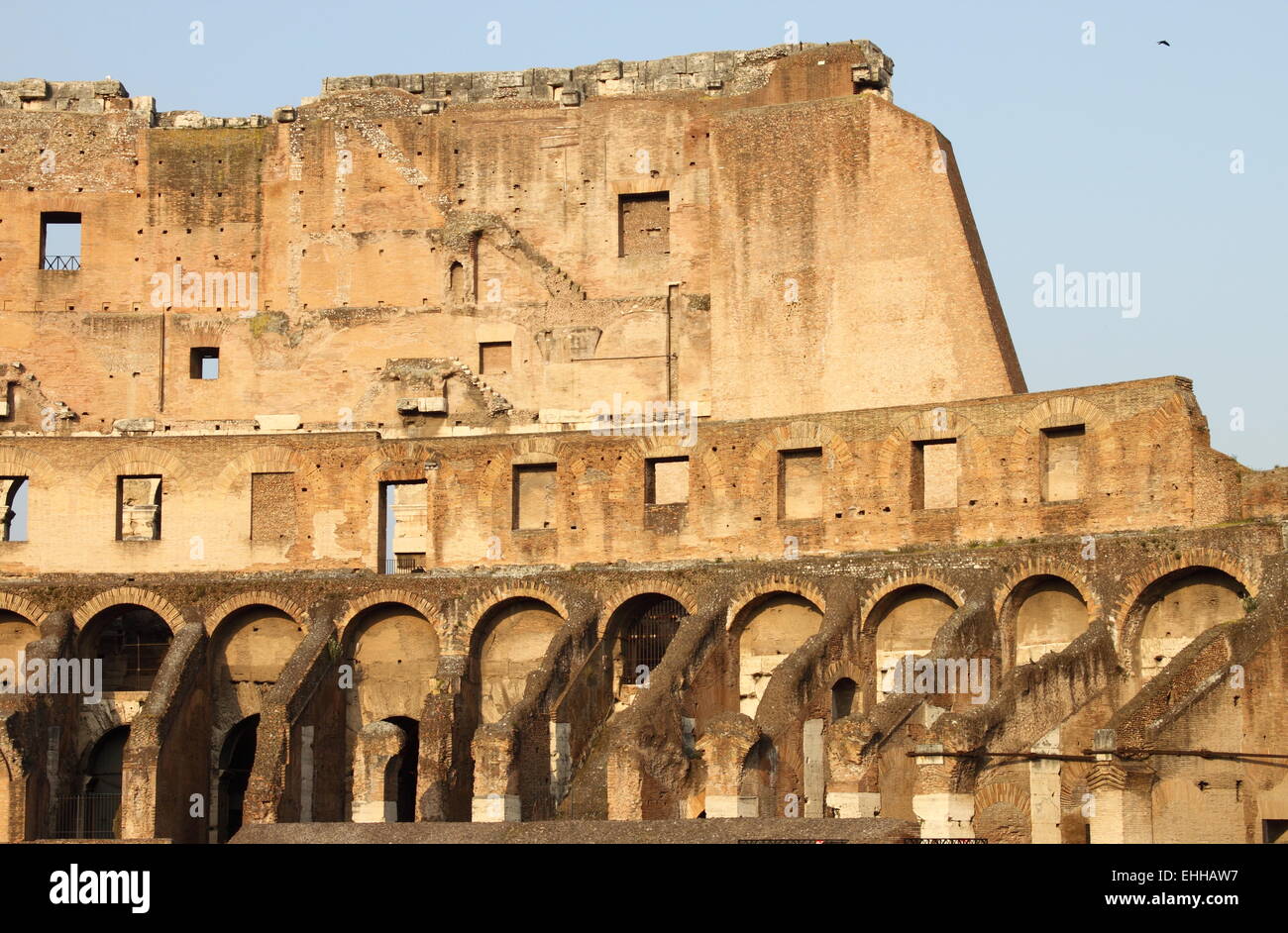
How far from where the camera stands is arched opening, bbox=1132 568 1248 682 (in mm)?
29281

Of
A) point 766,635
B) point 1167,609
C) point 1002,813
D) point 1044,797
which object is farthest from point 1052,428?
point 1002,813

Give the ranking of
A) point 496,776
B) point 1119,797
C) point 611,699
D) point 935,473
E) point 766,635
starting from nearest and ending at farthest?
point 1119,797
point 496,776
point 766,635
point 611,699
point 935,473

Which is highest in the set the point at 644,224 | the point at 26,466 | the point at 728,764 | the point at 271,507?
the point at 644,224

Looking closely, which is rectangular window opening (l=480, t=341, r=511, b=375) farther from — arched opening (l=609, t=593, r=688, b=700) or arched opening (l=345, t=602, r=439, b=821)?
arched opening (l=609, t=593, r=688, b=700)

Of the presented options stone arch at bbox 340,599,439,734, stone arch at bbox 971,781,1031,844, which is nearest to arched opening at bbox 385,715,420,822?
stone arch at bbox 340,599,439,734

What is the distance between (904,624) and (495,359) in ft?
32.4

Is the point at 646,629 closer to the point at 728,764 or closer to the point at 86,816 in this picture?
the point at 728,764

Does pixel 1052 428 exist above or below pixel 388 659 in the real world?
above

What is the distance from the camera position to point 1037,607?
3062cm

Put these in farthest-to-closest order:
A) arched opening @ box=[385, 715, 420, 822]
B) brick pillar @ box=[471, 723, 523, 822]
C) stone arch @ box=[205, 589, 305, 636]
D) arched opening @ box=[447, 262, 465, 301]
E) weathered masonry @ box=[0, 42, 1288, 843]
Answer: arched opening @ box=[447, 262, 465, 301] < stone arch @ box=[205, 589, 305, 636] < arched opening @ box=[385, 715, 420, 822] < brick pillar @ box=[471, 723, 523, 822] < weathered masonry @ box=[0, 42, 1288, 843]

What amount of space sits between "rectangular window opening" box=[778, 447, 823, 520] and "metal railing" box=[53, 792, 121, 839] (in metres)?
10.2

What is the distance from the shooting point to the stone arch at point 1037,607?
30203 mm
